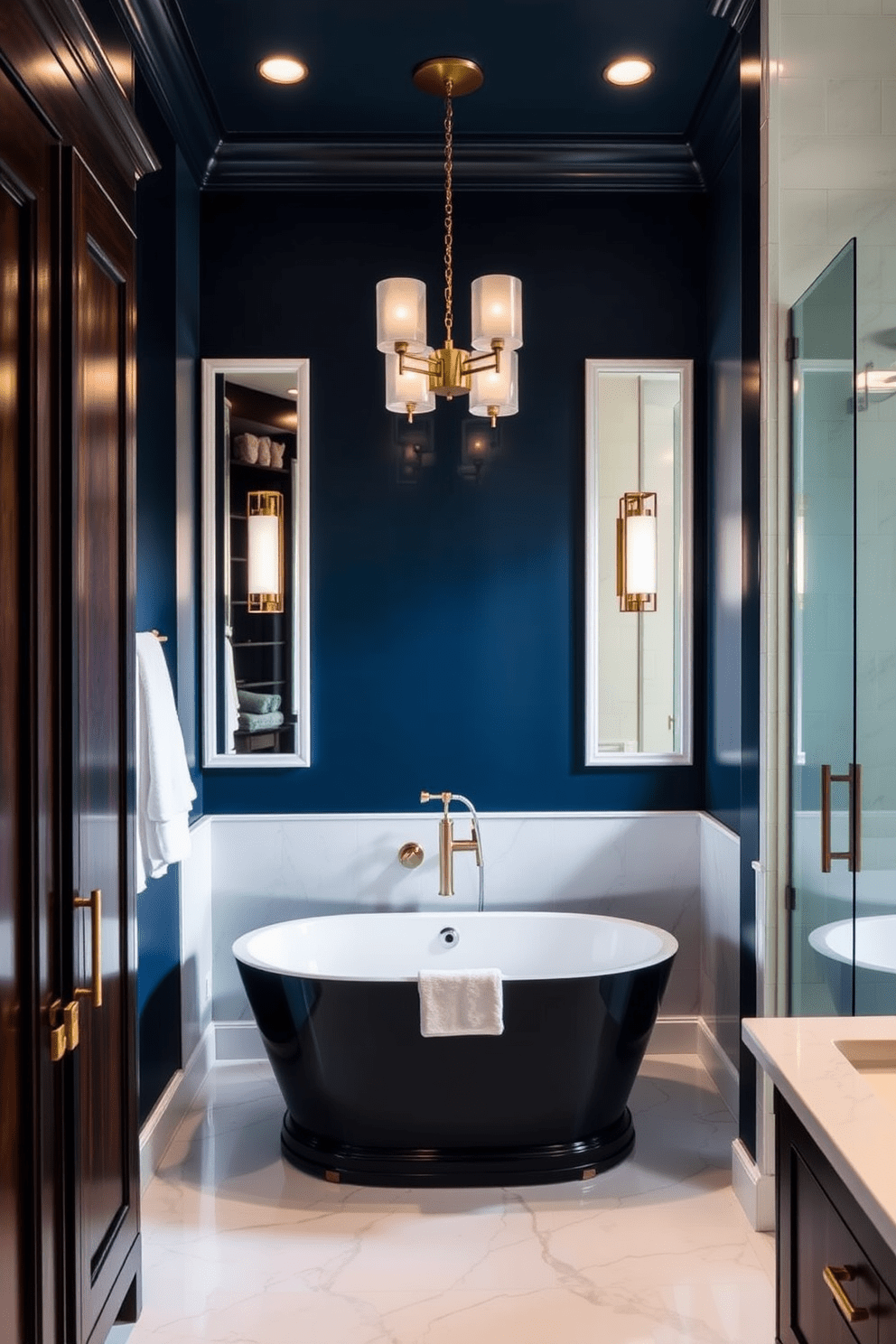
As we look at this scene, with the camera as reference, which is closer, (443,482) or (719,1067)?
(719,1067)

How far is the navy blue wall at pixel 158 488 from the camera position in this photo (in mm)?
3141

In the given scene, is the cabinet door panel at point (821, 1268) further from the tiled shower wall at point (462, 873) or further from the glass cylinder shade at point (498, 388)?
the tiled shower wall at point (462, 873)

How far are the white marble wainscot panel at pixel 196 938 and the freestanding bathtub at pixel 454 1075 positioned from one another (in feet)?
1.55

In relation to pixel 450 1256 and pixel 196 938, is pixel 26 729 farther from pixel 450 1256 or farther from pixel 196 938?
pixel 196 938

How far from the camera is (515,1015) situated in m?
2.98

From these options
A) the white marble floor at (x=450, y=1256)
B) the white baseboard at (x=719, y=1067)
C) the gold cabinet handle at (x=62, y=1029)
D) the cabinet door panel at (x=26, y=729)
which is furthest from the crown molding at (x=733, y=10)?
the white marble floor at (x=450, y=1256)

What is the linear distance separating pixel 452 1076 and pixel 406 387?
1.93 metres

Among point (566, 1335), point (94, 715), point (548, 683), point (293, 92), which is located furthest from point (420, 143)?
point (566, 1335)

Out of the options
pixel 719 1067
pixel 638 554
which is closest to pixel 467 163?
pixel 638 554

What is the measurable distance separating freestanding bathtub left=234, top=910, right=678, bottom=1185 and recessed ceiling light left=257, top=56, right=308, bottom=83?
258 cm

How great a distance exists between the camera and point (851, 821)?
2.44 meters

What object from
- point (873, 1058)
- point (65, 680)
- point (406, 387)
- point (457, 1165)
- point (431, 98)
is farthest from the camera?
point (431, 98)

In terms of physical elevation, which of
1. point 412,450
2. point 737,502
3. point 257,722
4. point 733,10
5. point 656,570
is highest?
point 733,10

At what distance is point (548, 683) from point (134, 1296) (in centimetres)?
231
